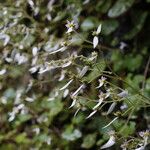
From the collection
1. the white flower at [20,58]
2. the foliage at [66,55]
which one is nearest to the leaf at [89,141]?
the foliage at [66,55]

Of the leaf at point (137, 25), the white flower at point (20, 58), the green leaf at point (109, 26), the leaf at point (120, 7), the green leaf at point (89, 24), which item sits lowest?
the leaf at point (137, 25)

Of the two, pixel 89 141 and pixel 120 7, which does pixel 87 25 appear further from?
pixel 89 141

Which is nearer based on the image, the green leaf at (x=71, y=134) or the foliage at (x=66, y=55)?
the foliage at (x=66, y=55)

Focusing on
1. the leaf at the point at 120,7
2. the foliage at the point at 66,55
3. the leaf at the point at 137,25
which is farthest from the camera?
the leaf at the point at 137,25

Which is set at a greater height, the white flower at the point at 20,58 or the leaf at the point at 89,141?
the white flower at the point at 20,58

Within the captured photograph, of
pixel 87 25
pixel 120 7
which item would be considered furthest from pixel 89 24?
pixel 120 7

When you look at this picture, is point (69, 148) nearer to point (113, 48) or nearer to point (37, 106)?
point (37, 106)

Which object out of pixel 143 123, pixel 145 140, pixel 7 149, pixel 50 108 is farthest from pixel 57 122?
pixel 145 140

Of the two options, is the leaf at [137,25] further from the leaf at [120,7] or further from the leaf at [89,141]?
the leaf at [89,141]
